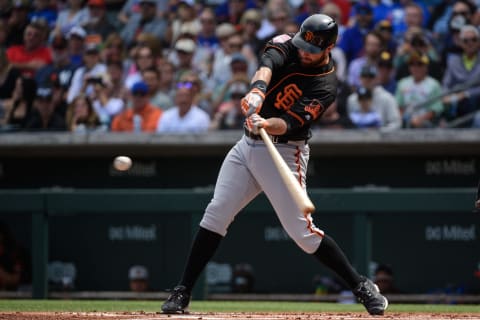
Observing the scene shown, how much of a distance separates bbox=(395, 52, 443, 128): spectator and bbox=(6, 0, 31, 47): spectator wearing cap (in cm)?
497

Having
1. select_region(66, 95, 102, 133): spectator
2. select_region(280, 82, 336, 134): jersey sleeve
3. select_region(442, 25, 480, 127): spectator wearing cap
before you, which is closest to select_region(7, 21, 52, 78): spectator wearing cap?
select_region(66, 95, 102, 133): spectator

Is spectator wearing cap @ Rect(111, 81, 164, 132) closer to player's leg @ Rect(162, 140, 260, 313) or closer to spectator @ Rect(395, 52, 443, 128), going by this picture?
spectator @ Rect(395, 52, 443, 128)

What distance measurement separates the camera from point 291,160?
5.46 meters

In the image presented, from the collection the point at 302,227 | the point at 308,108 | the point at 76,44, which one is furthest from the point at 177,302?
the point at 76,44

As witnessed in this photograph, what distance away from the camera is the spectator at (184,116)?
992 centimetres

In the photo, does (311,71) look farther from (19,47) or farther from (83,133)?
(19,47)

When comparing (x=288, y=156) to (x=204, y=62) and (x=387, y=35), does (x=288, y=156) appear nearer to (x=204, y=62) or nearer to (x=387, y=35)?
(x=387, y=35)

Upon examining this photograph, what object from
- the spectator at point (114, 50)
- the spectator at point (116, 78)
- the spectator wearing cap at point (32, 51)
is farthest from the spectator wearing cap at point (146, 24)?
the spectator wearing cap at point (32, 51)

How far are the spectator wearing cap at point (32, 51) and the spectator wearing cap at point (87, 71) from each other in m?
0.51

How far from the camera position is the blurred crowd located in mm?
9648

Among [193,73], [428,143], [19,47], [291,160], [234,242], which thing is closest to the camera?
[291,160]

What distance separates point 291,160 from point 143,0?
7.22m

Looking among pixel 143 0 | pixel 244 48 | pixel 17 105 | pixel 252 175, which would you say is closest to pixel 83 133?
pixel 17 105

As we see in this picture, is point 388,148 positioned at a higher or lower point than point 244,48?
lower
